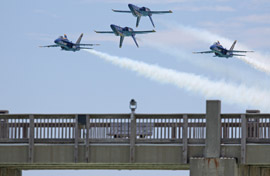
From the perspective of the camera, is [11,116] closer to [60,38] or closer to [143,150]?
[143,150]

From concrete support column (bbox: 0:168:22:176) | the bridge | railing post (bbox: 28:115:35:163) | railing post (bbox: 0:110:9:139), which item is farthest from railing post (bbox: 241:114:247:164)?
concrete support column (bbox: 0:168:22:176)

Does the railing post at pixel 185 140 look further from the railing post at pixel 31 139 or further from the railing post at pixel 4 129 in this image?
the railing post at pixel 4 129

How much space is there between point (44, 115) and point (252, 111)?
844 cm

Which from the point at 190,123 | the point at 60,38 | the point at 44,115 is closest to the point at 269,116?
the point at 190,123

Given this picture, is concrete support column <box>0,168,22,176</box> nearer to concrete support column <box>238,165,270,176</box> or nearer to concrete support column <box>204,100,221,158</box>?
concrete support column <box>204,100,221,158</box>

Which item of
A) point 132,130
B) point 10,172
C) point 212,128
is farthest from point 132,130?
point 10,172

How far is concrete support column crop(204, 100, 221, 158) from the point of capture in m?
30.2

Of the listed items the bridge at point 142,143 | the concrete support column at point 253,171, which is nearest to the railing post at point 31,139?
the bridge at point 142,143

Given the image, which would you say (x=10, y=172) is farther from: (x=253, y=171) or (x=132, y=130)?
(x=253, y=171)

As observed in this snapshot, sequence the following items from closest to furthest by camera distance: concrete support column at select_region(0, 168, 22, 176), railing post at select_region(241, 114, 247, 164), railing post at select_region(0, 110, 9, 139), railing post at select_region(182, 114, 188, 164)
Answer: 1. railing post at select_region(241, 114, 247, 164)
2. railing post at select_region(182, 114, 188, 164)
3. railing post at select_region(0, 110, 9, 139)
4. concrete support column at select_region(0, 168, 22, 176)

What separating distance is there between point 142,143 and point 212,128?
2904 mm

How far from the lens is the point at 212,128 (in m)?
30.3

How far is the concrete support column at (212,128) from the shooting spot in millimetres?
30219

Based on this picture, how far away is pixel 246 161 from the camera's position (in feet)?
98.5
